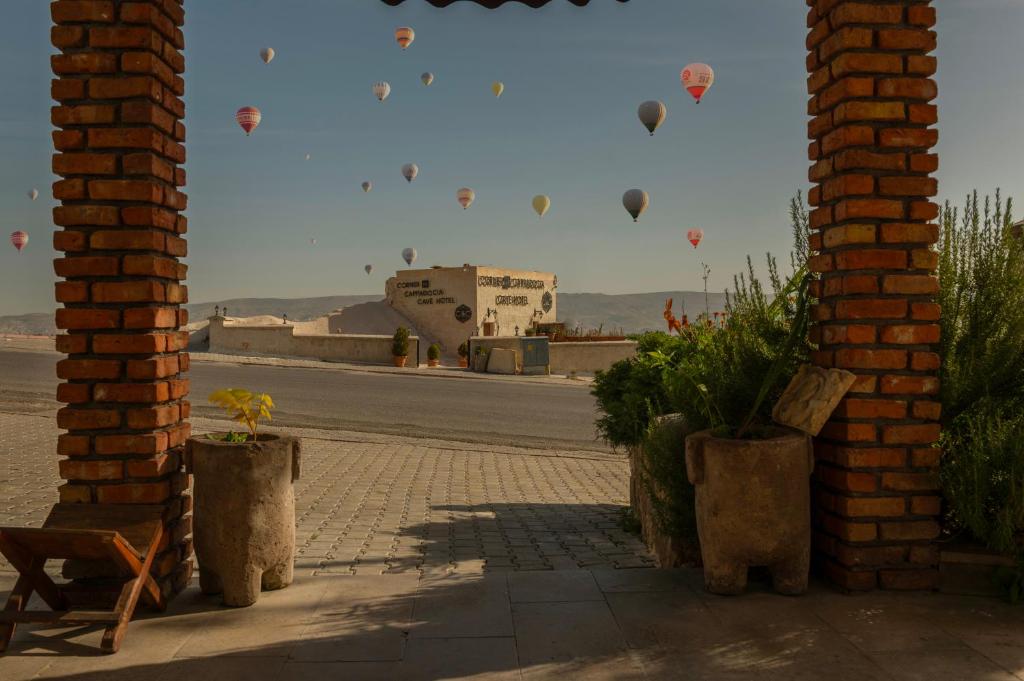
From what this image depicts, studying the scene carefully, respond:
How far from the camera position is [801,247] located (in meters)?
4.75

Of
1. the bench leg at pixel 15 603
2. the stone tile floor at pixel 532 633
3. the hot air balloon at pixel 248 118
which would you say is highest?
the hot air balloon at pixel 248 118

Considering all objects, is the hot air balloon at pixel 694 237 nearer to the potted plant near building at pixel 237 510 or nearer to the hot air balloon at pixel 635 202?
the hot air balloon at pixel 635 202

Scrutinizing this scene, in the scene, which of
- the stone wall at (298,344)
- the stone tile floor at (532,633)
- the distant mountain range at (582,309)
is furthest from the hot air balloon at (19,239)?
the distant mountain range at (582,309)

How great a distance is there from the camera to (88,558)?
11.9 ft

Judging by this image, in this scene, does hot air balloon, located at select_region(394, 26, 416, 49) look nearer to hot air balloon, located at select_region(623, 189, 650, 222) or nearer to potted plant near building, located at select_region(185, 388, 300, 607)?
hot air balloon, located at select_region(623, 189, 650, 222)

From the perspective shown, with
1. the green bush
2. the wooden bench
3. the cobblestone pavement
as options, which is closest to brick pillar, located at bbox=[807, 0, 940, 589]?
the green bush

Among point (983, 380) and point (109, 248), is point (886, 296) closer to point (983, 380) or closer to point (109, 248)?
point (983, 380)

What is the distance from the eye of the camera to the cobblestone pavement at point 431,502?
5.64 m

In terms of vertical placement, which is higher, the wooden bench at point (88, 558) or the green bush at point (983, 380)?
the green bush at point (983, 380)

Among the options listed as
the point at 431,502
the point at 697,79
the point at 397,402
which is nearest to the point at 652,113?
the point at 697,79

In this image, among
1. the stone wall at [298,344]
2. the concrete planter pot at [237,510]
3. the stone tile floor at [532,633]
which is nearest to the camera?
the stone tile floor at [532,633]

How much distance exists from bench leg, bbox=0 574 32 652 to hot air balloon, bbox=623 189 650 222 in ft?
134

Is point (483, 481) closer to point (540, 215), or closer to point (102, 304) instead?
point (102, 304)

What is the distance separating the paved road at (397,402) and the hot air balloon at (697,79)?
1534 centimetres
